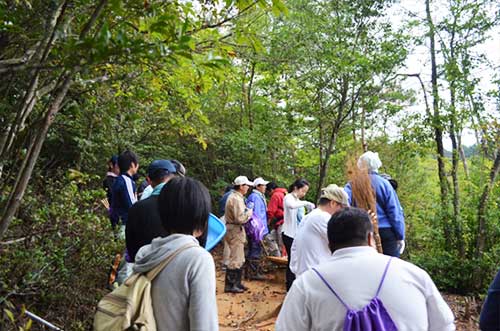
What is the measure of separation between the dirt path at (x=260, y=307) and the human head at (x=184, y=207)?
393 cm

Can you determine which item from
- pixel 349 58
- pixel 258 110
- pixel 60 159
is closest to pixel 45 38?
pixel 60 159

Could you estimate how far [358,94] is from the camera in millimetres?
8859

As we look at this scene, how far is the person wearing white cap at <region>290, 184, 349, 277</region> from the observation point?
3658 mm

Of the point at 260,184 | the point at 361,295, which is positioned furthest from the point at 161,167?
the point at 260,184

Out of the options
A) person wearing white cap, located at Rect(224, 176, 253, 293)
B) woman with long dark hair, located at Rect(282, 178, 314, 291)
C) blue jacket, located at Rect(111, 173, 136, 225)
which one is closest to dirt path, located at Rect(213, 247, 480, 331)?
person wearing white cap, located at Rect(224, 176, 253, 293)

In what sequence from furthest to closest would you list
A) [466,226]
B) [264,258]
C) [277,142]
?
[277,142]
[264,258]
[466,226]

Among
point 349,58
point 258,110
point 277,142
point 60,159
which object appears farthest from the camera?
point 258,110

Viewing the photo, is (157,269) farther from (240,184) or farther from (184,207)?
(240,184)

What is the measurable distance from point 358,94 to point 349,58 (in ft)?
2.77

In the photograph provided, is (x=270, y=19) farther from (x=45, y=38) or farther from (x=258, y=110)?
(x=45, y=38)

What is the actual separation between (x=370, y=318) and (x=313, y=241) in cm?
188

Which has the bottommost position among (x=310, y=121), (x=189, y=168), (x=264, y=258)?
(x=264, y=258)

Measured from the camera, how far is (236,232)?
23.2 feet

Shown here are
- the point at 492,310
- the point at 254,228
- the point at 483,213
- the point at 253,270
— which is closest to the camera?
the point at 492,310
